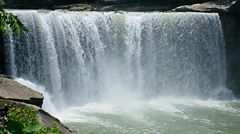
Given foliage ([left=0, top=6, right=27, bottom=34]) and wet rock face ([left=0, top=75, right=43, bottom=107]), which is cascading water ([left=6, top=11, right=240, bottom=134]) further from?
foliage ([left=0, top=6, right=27, bottom=34])

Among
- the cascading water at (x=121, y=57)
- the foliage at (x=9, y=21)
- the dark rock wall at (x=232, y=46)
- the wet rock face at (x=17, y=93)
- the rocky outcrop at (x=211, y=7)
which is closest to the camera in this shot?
the foliage at (x=9, y=21)

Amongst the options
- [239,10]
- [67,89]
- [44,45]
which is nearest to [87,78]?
[67,89]

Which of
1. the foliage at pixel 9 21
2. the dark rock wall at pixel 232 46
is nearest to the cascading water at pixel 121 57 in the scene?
the dark rock wall at pixel 232 46

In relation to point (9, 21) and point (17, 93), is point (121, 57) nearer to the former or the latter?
point (17, 93)

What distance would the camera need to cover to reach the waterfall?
45.1ft

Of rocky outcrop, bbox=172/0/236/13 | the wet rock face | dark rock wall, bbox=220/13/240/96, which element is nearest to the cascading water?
dark rock wall, bbox=220/13/240/96

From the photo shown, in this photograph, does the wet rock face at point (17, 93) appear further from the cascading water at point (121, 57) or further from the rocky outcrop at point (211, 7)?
the rocky outcrop at point (211, 7)

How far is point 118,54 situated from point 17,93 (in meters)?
7.40

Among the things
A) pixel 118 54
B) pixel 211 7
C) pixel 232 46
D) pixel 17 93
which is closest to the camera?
pixel 17 93

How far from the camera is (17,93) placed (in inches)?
350

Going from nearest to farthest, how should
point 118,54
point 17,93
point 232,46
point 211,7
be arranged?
1. point 17,93
2. point 118,54
3. point 232,46
4. point 211,7

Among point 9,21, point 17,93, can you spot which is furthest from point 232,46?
point 9,21

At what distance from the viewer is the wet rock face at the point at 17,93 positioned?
8.56 meters

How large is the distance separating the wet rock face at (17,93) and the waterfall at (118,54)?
12.9 ft
